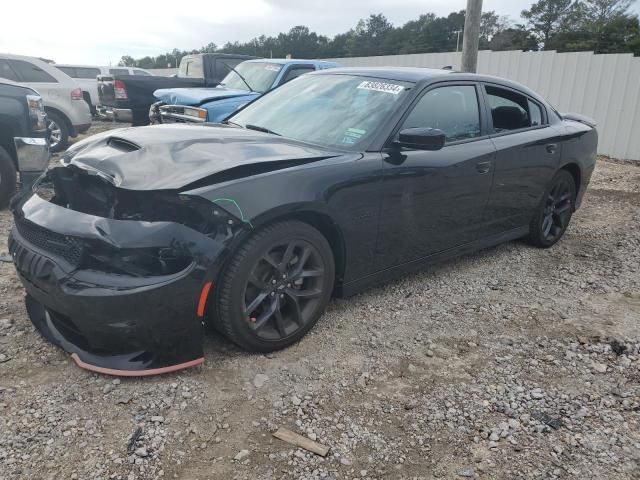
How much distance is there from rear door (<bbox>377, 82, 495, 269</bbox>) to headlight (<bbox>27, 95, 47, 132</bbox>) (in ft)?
14.0

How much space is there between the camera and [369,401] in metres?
2.63

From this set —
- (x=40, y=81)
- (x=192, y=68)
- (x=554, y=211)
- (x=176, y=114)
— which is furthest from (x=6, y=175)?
(x=192, y=68)

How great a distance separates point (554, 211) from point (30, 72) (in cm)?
951

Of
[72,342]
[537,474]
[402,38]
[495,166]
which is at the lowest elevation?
[537,474]

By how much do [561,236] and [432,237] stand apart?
92.7 inches

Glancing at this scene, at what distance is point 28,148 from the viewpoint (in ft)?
17.4

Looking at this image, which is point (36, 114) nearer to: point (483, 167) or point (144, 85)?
point (144, 85)

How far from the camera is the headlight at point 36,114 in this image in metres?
5.58

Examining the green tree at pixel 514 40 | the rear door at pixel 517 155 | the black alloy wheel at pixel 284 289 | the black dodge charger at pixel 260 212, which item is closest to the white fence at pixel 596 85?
the rear door at pixel 517 155

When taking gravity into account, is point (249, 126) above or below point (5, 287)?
above

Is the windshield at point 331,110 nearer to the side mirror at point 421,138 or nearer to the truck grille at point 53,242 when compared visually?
the side mirror at point 421,138

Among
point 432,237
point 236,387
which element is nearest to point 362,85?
point 432,237

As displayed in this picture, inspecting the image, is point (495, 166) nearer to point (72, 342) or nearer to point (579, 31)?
point (72, 342)

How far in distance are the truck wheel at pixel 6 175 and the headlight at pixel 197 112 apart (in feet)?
7.98
